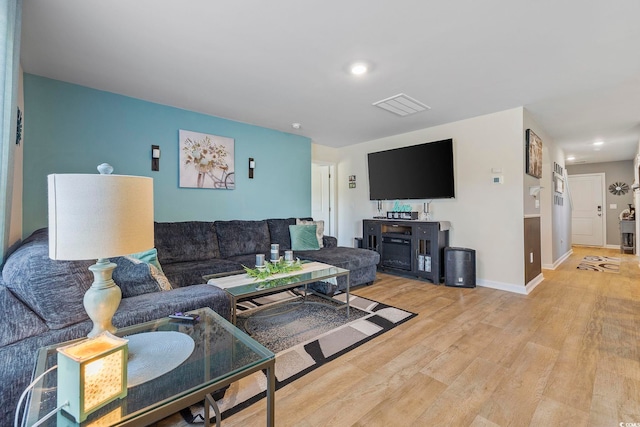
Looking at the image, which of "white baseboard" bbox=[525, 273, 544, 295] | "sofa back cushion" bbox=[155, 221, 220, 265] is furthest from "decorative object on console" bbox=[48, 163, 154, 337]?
"white baseboard" bbox=[525, 273, 544, 295]

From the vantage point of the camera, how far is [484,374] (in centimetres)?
177

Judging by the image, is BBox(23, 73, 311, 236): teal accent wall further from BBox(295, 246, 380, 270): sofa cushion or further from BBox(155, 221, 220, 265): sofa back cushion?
→ BBox(295, 246, 380, 270): sofa cushion

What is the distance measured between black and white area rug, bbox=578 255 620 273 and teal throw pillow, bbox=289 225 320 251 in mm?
4628

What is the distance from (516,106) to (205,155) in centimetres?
394

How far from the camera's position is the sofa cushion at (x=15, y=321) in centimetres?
107

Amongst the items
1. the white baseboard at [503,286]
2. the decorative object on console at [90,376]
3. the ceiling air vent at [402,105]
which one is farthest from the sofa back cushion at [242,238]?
the white baseboard at [503,286]

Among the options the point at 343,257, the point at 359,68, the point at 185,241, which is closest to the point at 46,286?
the point at 185,241

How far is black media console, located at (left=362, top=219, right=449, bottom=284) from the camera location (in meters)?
3.89

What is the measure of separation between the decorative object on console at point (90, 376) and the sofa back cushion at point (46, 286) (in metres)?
0.48

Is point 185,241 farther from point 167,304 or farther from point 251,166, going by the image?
point 167,304

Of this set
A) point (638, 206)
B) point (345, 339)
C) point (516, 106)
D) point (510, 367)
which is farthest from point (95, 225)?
point (638, 206)

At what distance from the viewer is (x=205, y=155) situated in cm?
372

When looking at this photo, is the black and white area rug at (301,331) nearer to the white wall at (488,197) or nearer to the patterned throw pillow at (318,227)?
the patterned throw pillow at (318,227)

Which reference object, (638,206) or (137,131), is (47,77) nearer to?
(137,131)
